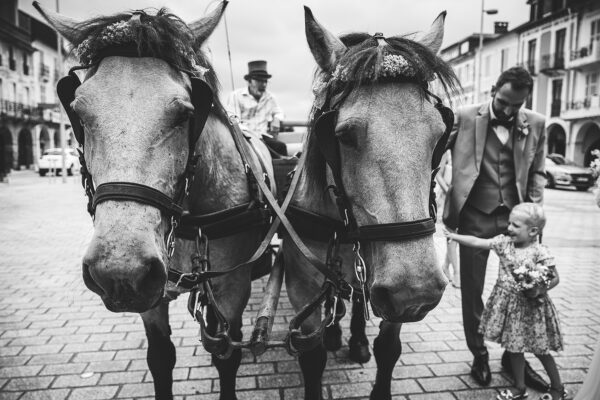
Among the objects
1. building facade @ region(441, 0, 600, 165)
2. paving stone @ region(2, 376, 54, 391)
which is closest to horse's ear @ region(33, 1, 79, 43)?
paving stone @ region(2, 376, 54, 391)

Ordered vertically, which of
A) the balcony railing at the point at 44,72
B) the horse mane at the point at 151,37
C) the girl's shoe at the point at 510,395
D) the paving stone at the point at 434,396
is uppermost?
the balcony railing at the point at 44,72

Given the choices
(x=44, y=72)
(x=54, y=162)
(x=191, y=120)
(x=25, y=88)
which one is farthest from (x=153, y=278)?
(x=44, y=72)

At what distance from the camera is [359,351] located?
3506mm

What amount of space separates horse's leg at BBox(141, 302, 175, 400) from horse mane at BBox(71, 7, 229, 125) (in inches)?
54.7

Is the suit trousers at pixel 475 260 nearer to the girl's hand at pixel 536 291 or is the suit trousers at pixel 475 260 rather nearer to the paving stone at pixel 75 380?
the girl's hand at pixel 536 291

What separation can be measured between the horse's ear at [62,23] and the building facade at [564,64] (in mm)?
24976

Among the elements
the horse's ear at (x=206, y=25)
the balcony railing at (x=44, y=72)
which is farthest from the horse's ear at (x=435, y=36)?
the balcony railing at (x=44, y=72)

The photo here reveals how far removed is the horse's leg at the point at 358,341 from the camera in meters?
3.50

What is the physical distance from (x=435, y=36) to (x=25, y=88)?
152ft

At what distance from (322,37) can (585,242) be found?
8611 mm

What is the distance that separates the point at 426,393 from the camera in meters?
3.00

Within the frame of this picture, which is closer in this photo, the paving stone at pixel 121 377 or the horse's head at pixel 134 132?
the horse's head at pixel 134 132

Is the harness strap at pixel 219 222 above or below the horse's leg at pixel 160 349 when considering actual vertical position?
above

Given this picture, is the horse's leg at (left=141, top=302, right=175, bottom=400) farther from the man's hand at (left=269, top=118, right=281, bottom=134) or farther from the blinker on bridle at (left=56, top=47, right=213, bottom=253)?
the man's hand at (left=269, top=118, right=281, bottom=134)
